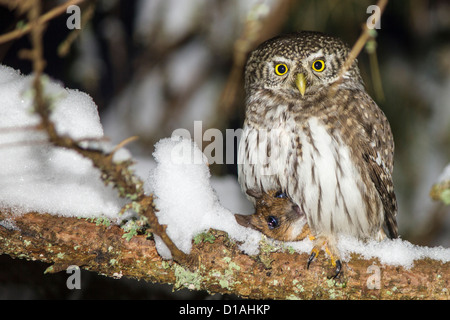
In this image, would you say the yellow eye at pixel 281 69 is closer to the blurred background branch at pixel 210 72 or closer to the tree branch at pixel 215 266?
the blurred background branch at pixel 210 72

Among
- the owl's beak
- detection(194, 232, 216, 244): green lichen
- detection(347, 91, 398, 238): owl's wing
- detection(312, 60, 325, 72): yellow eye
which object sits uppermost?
detection(312, 60, 325, 72): yellow eye

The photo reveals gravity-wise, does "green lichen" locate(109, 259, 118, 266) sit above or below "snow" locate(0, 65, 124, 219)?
below

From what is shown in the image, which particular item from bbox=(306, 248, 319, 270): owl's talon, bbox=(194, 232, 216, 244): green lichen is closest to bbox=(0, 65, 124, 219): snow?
bbox=(194, 232, 216, 244): green lichen

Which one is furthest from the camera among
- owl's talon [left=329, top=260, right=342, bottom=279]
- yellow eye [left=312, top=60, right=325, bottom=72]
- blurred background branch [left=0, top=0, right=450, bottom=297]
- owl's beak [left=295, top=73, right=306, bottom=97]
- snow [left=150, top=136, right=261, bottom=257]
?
blurred background branch [left=0, top=0, right=450, bottom=297]

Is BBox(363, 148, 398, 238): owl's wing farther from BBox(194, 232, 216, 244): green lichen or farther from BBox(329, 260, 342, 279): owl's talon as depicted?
BBox(194, 232, 216, 244): green lichen

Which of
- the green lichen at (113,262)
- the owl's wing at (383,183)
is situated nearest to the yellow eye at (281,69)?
the owl's wing at (383,183)

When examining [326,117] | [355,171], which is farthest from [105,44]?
[355,171]

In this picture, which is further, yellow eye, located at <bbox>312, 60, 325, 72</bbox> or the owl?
yellow eye, located at <bbox>312, 60, 325, 72</bbox>
